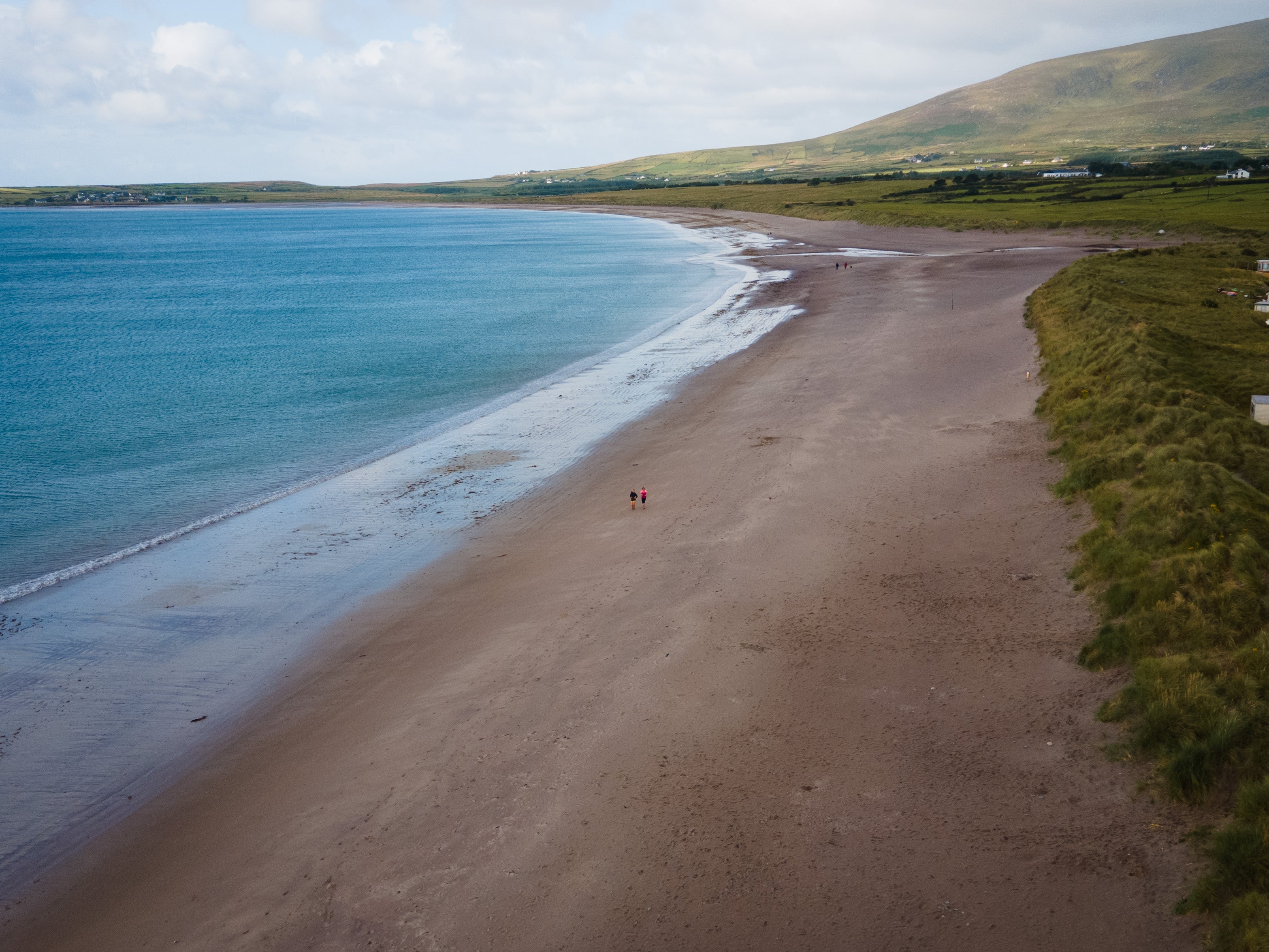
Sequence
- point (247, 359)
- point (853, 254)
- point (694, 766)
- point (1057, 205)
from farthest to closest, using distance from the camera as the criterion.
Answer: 1. point (1057, 205)
2. point (853, 254)
3. point (247, 359)
4. point (694, 766)

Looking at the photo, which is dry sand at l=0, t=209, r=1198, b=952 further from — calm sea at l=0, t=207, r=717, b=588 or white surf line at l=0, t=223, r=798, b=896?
calm sea at l=0, t=207, r=717, b=588

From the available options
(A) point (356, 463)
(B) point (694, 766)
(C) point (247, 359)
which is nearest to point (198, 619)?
(A) point (356, 463)

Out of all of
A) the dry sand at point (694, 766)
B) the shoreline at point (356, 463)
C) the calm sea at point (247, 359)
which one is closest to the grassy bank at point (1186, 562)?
the dry sand at point (694, 766)

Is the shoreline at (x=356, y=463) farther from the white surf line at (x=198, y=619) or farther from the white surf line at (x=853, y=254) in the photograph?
the white surf line at (x=853, y=254)

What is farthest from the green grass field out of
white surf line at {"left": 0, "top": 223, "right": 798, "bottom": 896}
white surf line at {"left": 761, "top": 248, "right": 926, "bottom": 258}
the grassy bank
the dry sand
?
the dry sand

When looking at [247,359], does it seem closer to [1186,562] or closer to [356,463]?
[356,463]

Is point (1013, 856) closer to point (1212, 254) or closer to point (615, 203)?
point (1212, 254)
